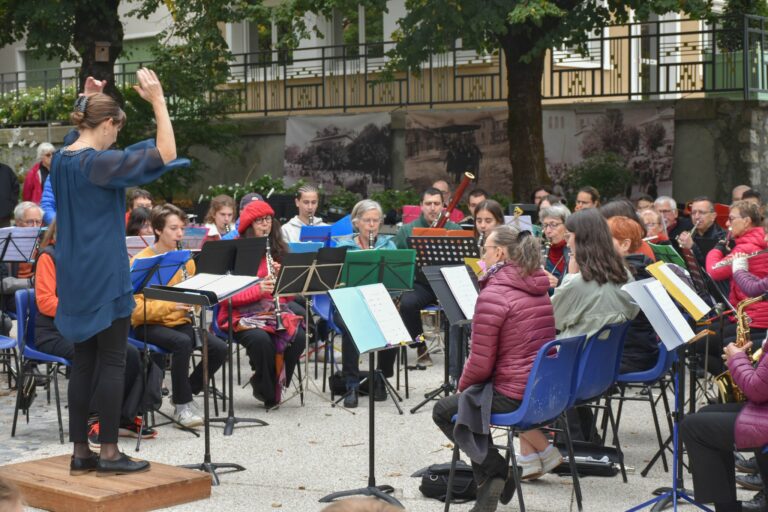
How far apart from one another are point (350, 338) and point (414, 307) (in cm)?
188

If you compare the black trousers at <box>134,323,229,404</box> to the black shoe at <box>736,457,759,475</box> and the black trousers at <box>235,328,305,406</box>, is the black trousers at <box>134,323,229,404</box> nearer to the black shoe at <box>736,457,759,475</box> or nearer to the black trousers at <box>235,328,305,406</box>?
the black trousers at <box>235,328,305,406</box>

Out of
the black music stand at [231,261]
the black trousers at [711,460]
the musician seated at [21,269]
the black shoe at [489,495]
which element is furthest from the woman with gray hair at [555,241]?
the musician seated at [21,269]

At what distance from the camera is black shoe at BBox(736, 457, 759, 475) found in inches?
281

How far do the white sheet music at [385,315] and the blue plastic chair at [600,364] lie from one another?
3.37 ft

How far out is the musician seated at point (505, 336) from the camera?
6281 millimetres

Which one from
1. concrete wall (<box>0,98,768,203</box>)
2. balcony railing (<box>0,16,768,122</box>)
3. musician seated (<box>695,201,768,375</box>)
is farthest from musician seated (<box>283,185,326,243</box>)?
concrete wall (<box>0,98,768,203</box>)

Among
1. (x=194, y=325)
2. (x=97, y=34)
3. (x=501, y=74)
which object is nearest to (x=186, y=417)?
(x=194, y=325)

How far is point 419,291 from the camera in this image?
36.9ft

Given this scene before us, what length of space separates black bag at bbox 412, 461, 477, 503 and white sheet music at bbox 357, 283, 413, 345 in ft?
2.60

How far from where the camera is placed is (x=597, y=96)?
1866cm

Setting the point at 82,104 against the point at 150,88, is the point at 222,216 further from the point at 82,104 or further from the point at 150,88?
the point at 150,88

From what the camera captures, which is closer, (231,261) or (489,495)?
(489,495)

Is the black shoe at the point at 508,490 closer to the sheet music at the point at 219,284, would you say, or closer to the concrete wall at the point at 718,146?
the sheet music at the point at 219,284

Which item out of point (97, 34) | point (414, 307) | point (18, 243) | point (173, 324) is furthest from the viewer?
point (97, 34)
